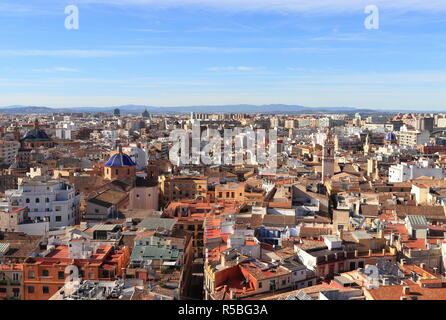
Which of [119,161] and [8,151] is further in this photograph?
[8,151]

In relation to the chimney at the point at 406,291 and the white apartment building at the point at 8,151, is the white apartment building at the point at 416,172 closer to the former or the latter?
the chimney at the point at 406,291

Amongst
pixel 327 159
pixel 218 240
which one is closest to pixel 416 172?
pixel 327 159

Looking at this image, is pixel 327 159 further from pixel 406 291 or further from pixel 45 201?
pixel 406 291

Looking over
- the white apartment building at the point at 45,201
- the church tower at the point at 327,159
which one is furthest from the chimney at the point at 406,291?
the church tower at the point at 327,159

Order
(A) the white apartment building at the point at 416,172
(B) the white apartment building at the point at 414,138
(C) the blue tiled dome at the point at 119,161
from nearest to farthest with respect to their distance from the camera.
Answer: (C) the blue tiled dome at the point at 119,161 < (A) the white apartment building at the point at 416,172 < (B) the white apartment building at the point at 414,138

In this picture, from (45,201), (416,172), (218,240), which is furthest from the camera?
(416,172)
